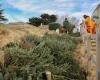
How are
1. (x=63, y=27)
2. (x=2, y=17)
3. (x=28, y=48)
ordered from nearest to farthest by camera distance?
1. (x=28, y=48)
2. (x=2, y=17)
3. (x=63, y=27)

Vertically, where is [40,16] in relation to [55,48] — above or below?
above

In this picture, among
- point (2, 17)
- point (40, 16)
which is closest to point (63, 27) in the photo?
point (40, 16)

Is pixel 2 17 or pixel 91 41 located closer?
pixel 91 41

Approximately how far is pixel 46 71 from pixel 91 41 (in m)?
1.89

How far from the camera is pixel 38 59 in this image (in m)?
12.0

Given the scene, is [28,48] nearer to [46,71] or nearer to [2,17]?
[46,71]

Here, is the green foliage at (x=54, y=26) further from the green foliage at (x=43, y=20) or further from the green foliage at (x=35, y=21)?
the green foliage at (x=35, y=21)

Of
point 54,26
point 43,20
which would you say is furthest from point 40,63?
point 43,20

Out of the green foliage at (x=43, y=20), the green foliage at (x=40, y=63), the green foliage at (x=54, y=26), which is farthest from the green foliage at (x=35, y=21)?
the green foliage at (x=40, y=63)

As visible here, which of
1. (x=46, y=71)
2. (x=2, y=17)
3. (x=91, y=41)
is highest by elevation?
(x=2, y=17)

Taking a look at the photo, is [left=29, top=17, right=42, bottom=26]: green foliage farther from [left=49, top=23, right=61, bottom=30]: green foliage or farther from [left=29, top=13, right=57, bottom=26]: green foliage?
[left=49, top=23, right=61, bottom=30]: green foliage

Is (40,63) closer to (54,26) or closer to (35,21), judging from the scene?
(54,26)

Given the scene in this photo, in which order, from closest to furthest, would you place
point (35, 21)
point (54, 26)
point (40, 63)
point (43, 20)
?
point (40, 63) < point (54, 26) < point (43, 20) < point (35, 21)

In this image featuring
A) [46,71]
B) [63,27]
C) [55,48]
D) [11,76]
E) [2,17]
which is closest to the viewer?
[11,76]
